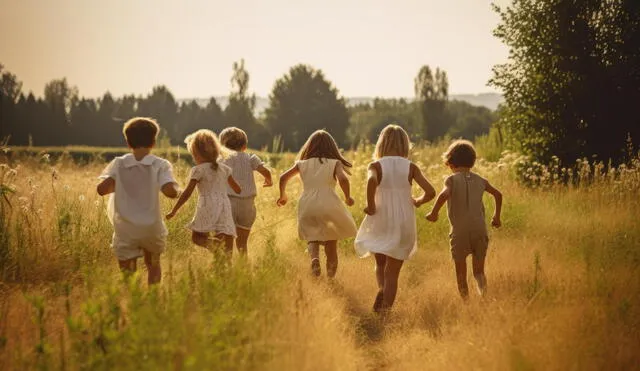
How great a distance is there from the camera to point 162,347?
3.19m

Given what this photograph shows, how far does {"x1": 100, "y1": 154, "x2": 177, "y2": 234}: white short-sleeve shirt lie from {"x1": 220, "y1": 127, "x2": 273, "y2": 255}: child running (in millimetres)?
1692

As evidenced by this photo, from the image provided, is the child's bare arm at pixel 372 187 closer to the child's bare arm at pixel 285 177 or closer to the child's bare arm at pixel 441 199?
the child's bare arm at pixel 441 199

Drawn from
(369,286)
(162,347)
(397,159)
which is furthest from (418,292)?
(162,347)

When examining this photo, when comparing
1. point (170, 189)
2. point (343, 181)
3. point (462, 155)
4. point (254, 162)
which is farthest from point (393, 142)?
point (170, 189)

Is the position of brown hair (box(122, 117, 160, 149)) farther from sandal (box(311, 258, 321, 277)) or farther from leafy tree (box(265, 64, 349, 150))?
leafy tree (box(265, 64, 349, 150))

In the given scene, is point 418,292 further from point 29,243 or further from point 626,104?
point 626,104

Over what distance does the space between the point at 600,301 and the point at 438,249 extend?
3.65 metres

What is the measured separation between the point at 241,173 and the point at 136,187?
1873 mm

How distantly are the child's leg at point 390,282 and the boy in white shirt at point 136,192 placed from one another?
208 cm

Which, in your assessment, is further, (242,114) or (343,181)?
(242,114)

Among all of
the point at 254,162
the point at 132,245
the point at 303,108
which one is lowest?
the point at 132,245

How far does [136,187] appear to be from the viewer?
210 inches

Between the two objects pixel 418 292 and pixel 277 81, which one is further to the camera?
pixel 277 81

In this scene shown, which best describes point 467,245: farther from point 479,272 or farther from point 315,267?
point 315,267
